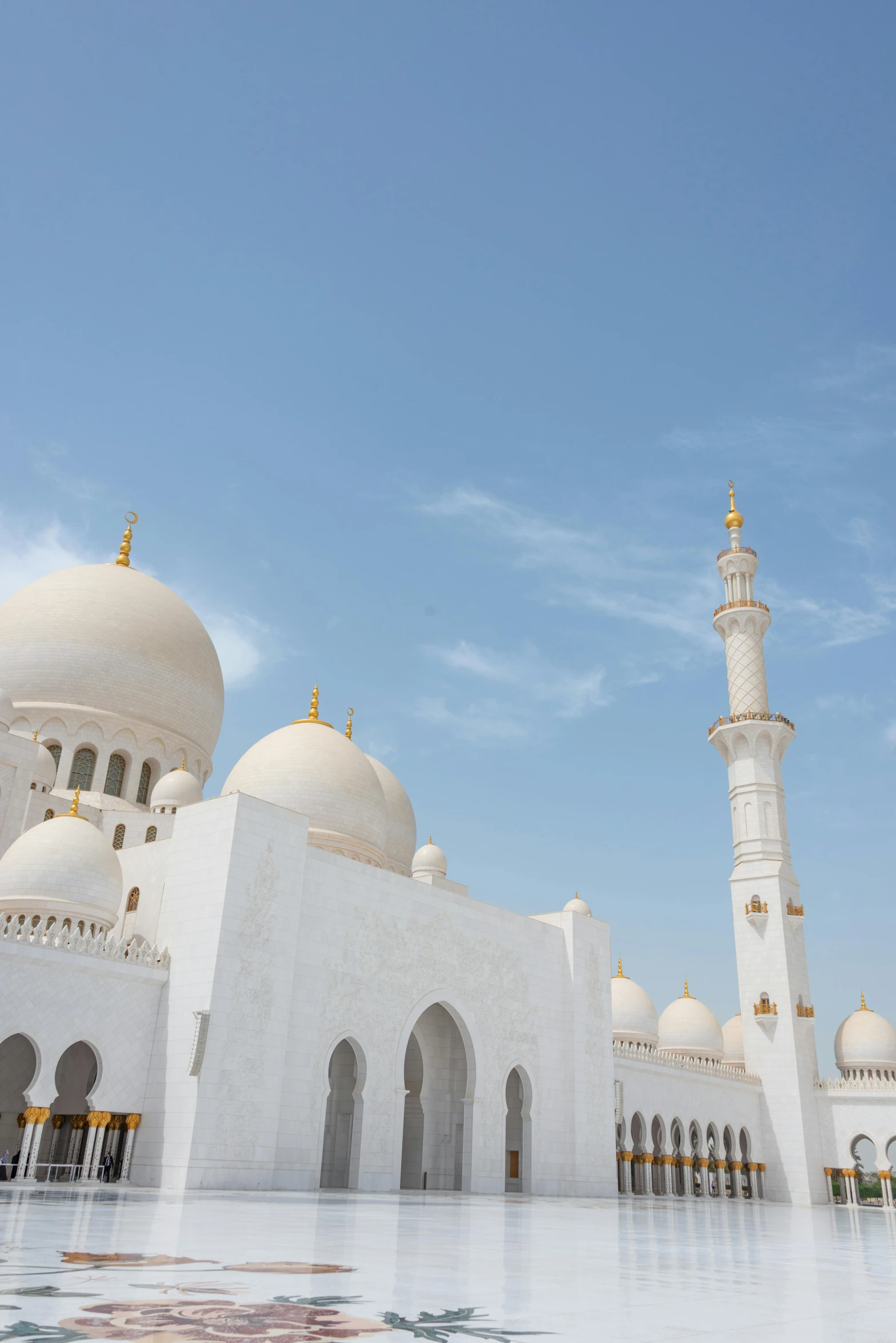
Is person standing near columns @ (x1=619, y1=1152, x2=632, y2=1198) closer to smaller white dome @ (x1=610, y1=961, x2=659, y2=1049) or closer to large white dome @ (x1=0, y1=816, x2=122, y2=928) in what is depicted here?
smaller white dome @ (x1=610, y1=961, x2=659, y2=1049)

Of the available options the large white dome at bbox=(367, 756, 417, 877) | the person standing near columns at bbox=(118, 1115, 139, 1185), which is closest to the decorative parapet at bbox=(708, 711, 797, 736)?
the large white dome at bbox=(367, 756, 417, 877)

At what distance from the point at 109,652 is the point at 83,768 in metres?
2.57

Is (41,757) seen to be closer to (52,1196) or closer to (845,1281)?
(52,1196)

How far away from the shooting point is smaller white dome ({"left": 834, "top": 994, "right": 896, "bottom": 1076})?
3181 centimetres

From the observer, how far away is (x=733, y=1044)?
3706cm

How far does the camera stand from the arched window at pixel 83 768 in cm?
2180

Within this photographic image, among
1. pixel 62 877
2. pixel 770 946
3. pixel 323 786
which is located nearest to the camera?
pixel 62 877

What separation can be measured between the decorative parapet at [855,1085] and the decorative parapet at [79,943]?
22.2 m

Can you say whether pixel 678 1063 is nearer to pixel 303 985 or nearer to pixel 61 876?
pixel 303 985

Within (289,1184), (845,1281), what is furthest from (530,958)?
(845,1281)

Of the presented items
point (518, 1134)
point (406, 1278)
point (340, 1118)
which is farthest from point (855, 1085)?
point (406, 1278)

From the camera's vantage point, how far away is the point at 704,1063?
29375mm

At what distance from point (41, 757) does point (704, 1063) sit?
19968 millimetres

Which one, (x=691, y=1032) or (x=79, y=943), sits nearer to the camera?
(x=79, y=943)
